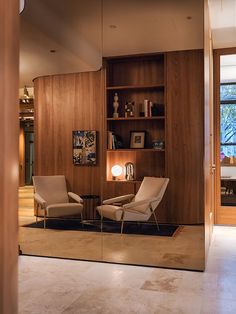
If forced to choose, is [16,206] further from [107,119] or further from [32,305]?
[107,119]

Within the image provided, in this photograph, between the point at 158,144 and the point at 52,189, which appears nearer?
the point at 158,144

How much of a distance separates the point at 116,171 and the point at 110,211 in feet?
1.48

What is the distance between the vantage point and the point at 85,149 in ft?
12.5

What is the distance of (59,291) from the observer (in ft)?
9.59

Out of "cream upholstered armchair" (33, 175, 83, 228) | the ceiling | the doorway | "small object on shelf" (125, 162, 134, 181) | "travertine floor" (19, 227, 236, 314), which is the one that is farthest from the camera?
the doorway

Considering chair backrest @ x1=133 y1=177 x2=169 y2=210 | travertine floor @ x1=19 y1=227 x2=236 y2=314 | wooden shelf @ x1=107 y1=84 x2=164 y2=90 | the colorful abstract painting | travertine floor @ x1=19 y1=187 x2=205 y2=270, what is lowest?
travertine floor @ x1=19 y1=227 x2=236 y2=314

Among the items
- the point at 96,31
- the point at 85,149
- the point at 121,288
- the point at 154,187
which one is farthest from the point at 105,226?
the point at 96,31

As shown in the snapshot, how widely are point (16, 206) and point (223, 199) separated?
5.47m

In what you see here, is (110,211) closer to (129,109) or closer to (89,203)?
(89,203)

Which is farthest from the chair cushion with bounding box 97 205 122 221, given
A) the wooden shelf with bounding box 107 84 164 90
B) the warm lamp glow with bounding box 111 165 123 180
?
the wooden shelf with bounding box 107 84 164 90

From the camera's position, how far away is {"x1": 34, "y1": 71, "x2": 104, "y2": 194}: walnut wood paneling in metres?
3.75

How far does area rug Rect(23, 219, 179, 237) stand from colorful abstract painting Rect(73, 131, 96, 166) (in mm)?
658

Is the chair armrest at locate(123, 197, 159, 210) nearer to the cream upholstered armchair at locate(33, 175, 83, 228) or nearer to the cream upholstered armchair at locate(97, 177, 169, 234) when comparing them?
the cream upholstered armchair at locate(97, 177, 169, 234)

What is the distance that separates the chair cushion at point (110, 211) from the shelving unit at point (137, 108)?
0.29m
